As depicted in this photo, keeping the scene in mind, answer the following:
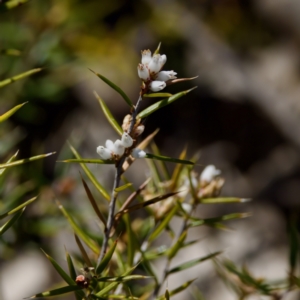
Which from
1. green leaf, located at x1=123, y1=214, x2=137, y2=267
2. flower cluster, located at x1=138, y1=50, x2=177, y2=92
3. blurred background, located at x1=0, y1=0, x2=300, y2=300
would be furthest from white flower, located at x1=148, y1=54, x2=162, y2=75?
blurred background, located at x1=0, y1=0, x2=300, y2=300

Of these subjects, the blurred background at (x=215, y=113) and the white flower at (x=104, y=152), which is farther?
the blurred background at (x=215, y=113)

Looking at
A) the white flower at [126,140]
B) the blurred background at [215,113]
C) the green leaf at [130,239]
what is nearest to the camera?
the white flower at [126,140]

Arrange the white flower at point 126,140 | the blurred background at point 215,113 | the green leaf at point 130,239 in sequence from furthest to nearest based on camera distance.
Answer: the blurred background at point 215,113, the green leaf at point 130,239, the white flower at point 126,140

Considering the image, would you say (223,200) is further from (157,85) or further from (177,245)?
(157,85)

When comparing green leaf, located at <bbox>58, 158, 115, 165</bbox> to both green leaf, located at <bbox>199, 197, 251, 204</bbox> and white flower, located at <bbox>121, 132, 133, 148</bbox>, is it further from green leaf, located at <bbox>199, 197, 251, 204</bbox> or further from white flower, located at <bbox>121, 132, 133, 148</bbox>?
green leaf, located at <bbox>199, 197, 251, 204</bbox>

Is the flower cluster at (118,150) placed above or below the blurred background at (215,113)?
above

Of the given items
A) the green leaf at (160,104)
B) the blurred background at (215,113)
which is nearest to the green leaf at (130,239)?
the green leaf at (160,104)

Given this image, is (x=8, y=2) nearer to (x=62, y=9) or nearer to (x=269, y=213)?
(x=62, y=9)

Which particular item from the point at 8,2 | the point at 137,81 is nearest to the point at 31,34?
the point at 8,2

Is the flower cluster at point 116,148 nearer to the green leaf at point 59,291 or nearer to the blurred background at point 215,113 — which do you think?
the green leaf at point 59,291
